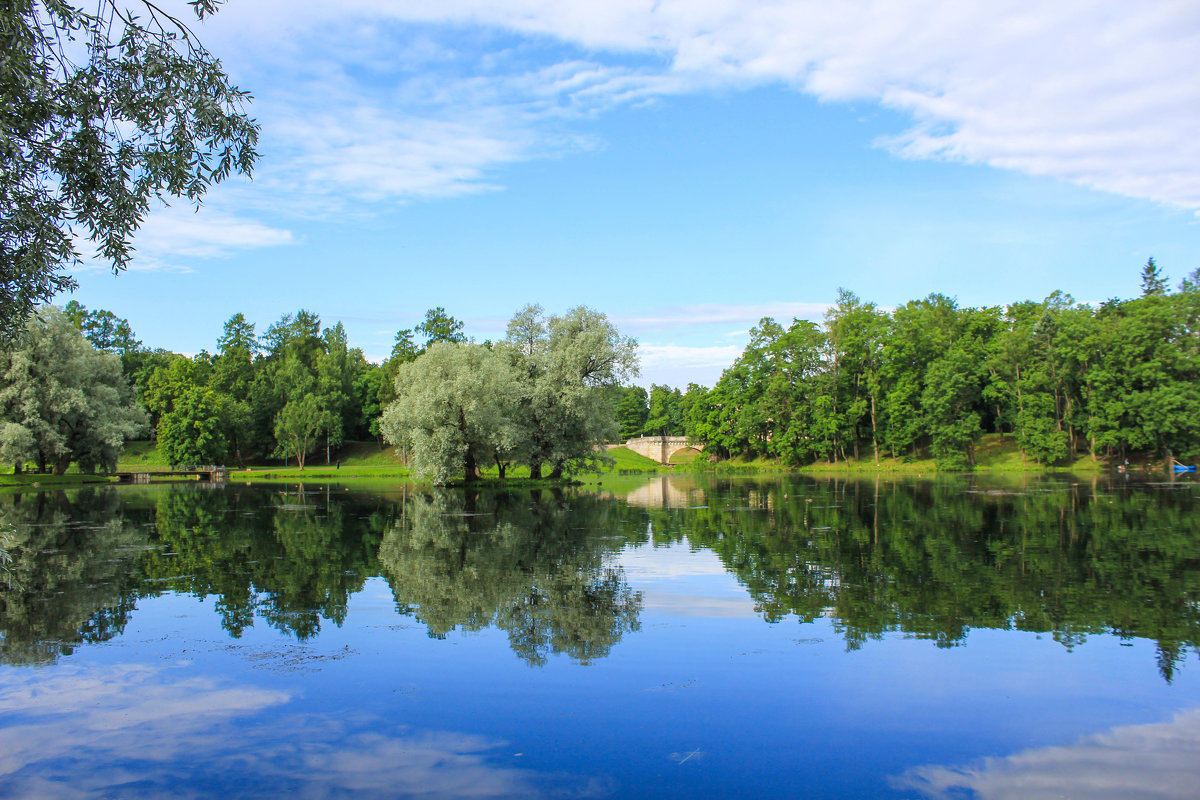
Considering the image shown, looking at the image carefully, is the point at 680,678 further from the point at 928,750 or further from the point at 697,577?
the point at 697,577

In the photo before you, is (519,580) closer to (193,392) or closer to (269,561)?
(269,561)

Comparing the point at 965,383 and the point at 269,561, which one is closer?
the point at 269,561

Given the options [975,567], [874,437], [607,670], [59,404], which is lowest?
[975,567]

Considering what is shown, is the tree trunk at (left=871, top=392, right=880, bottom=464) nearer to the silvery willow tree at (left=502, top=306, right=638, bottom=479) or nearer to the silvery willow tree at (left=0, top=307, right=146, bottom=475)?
the silvery willow tree at (left=502, top=306, right=638, bottom=479)

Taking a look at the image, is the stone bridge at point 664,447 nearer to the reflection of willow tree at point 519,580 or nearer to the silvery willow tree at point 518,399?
the silvery willow tree at point 518,399

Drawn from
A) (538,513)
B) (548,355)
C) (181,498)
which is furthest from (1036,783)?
(548,355)

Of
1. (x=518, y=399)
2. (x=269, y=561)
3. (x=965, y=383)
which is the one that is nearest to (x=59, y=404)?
(x=518, y=399)

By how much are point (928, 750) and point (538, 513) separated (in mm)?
22199

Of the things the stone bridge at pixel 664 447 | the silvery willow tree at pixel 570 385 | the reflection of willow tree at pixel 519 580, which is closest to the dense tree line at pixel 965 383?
the stone bridge at pixel 664 447

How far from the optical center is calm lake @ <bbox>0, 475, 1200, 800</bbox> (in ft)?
19.3

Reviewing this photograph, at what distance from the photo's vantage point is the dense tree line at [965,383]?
65.4m

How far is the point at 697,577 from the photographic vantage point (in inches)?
561

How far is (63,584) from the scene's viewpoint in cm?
→ 1345

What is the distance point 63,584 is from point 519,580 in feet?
26.6
